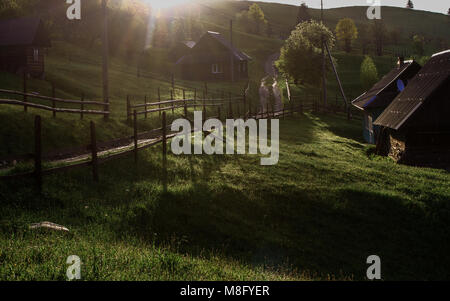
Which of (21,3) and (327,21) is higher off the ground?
(327,21)

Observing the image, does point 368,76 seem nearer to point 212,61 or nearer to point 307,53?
point 307,53

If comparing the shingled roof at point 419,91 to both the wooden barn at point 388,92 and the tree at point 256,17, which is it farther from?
the tree at point 256,17

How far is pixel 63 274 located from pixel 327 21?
7025 inches

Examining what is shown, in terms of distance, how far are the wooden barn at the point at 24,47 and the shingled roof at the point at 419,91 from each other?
2924cm

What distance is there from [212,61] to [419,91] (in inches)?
1588

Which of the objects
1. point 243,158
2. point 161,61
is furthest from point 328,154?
point 161,61

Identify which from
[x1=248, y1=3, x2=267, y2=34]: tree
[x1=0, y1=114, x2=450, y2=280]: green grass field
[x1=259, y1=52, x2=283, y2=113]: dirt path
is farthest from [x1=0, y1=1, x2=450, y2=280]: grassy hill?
[x1=248, y1=3, x2=267, y2=34]: tree

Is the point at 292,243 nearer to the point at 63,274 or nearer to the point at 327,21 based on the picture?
the point at 63,274

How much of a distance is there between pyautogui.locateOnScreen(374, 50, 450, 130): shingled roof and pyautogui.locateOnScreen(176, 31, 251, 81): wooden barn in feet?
117

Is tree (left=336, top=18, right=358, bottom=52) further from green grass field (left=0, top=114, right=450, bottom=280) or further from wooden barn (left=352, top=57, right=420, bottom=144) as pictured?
green grass field (left=0, top=114, right=450, bottom=280)

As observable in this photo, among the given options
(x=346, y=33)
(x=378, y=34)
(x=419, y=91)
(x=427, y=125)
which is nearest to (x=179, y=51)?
(x=346, y=33)

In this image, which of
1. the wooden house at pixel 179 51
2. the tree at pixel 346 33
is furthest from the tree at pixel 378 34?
the wooden house at pixel 179 51

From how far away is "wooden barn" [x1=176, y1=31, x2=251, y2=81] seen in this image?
59.0m

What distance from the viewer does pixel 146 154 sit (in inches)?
623
